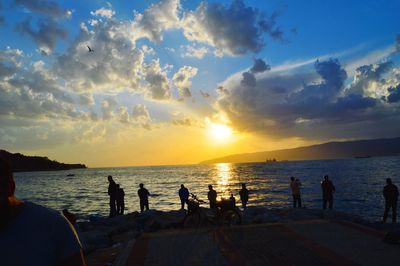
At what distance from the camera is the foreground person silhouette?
218 centimetres

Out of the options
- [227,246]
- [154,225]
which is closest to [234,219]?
[154,225]

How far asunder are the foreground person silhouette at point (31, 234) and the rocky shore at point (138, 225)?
960 centimetres

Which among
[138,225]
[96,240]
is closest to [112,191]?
[138,225]

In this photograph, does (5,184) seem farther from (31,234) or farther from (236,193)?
(236,193)

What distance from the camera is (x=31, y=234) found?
2.22 metres

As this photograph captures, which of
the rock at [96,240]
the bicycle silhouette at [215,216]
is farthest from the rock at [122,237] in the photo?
the bicycle silhouette at [215,216]

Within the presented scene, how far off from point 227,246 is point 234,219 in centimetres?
492

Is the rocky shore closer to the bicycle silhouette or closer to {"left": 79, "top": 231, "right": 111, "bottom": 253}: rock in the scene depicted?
{"left": 79, "top": 231, "right": 111, "bottom": 253}: rock

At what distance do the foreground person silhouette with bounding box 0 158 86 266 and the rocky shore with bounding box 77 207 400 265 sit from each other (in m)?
9.60

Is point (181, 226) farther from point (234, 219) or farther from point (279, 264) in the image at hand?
point (279, 264)

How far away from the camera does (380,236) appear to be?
11.4 metres

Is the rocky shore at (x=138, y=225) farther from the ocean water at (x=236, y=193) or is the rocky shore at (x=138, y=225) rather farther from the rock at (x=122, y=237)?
the ocean water at (x=236, y=193)

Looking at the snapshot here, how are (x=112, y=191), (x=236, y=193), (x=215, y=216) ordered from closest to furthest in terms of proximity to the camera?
(x=215, y=216), (x=112, y=191), (x=236, y=193)

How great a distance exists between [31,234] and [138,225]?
16.8 meters
